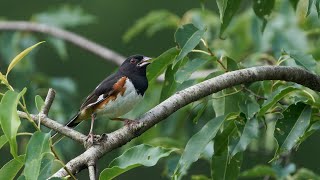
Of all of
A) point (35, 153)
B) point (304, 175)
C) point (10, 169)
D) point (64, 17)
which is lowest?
point (304, 175)

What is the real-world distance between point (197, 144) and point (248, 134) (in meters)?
0.18

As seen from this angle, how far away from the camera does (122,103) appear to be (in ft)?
14.7

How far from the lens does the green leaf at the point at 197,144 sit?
3271 millimetres

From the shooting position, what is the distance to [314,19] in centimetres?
468

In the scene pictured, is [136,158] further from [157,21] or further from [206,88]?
[157,21]

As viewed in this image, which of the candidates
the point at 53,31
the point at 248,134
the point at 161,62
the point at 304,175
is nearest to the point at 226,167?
the point at 248,134

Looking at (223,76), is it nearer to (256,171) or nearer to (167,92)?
(167,92)

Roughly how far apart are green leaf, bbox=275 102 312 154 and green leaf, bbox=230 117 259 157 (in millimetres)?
89

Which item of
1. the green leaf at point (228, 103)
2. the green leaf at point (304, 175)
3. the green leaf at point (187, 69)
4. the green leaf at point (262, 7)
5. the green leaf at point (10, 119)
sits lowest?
the green leaf at point (304, 175)

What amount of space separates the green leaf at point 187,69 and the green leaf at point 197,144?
22cm

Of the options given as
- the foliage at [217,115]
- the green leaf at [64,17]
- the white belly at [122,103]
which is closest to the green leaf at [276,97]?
the foliage at [217,115]

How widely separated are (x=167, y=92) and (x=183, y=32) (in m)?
0.32

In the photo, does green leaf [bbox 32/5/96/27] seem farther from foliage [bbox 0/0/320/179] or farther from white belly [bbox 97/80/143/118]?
white belly [bbox 97/80/143/118]

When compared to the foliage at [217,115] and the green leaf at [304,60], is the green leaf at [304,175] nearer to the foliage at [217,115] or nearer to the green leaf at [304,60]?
the foliage at [217,115]
